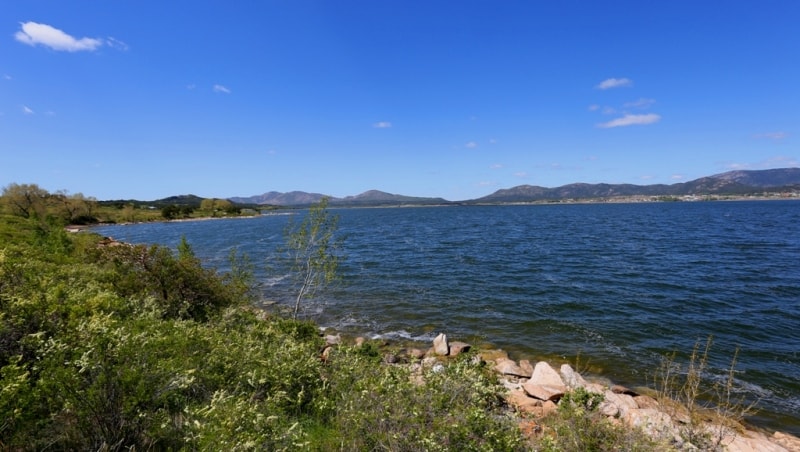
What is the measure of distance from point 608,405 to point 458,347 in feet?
27.0

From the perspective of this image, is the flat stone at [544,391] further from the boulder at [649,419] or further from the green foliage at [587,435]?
the green foliage at [587,435]

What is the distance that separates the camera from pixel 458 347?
19.8 meters

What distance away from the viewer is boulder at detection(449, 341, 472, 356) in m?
19.4

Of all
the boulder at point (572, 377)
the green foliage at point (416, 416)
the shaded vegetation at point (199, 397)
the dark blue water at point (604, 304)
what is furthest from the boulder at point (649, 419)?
the green foliage at point (416, 416)

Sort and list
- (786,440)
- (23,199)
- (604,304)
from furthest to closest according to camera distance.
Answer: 1. (23,199)
2. (604,304)
3. (786,440)

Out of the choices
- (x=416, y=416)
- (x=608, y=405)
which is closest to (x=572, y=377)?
(x=608, y=405)

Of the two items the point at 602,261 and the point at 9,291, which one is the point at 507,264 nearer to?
the point at 602,261

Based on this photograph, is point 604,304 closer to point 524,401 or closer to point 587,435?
point 524,401

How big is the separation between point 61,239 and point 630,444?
139 ft

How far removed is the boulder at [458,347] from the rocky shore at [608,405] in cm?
7

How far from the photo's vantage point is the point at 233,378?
8.49 m

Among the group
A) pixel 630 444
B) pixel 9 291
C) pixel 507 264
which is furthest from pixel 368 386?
pixel 507 264

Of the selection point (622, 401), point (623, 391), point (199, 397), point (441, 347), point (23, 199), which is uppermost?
point (23, 199)

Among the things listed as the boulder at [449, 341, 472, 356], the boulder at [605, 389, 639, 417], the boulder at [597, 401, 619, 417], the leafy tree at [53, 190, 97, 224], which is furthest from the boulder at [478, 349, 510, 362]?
the leafy tree at [53, 190, 97, 224]
